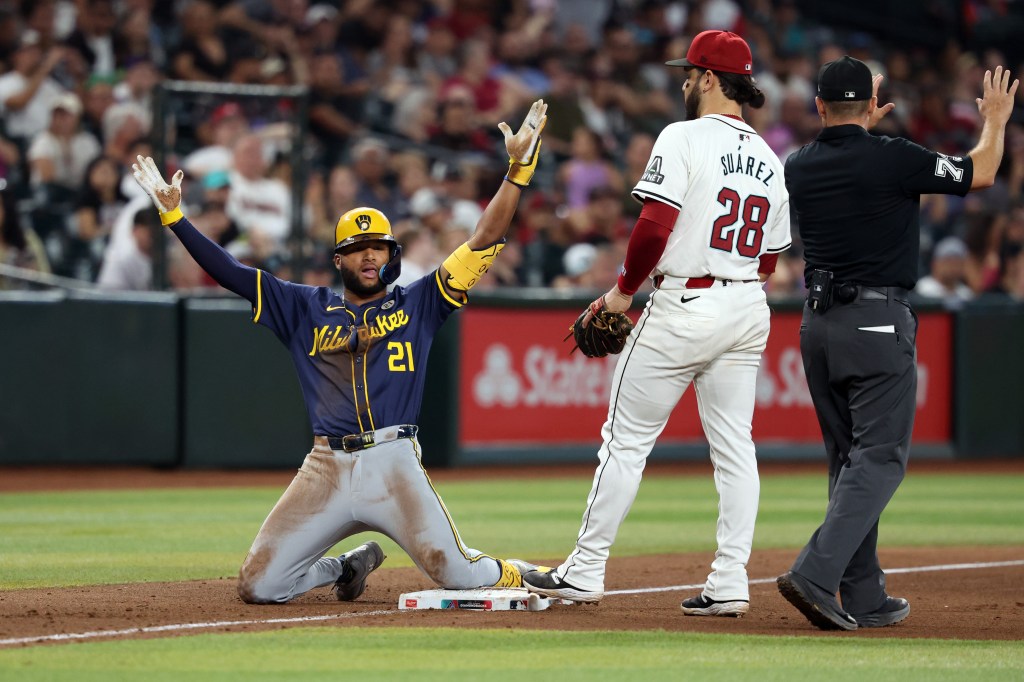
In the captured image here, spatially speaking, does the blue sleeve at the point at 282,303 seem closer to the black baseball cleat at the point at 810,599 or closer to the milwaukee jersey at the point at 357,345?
the milwaukee jersey at the point at 357,345

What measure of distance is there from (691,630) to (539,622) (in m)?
0.58

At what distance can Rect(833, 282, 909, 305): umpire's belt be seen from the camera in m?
6.02

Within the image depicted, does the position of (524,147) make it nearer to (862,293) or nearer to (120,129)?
(862,293)

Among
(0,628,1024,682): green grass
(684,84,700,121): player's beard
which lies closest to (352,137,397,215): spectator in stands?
(684,84,700,121): player's beard

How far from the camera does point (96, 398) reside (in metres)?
13.9

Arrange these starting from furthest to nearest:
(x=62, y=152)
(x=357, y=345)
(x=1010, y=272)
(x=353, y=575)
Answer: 1. (x=1010, y=272)
2. (x=62, y=152)
3. (x=353, y=575)
4. (x=357, y=345)

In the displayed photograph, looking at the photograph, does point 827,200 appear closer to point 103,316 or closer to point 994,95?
point 994,95

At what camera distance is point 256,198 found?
47.8ft

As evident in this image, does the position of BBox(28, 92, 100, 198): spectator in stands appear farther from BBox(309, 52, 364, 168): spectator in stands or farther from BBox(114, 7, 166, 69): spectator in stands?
BBox(309, 52, 364, 168): spectator in stands

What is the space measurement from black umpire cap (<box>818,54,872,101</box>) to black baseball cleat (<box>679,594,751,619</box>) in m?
2.01

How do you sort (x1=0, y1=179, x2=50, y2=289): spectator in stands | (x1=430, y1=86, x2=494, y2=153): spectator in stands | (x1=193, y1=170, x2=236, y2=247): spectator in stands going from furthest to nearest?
(x1=430, y1=86, x2=494, y2=153): spectator in stands → (x1=0, y1=179, x2=50, y2=289): spectator in stands → (x1=193, y1=170, x2=236, y2=247): spectator in stands

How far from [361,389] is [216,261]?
2.73 ft

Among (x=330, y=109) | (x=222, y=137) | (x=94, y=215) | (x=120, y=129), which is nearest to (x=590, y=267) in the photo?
(x=330, y=109)

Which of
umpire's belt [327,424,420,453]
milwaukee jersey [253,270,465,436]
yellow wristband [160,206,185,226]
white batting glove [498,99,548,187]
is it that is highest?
white batting glove [498,99,548,187]
